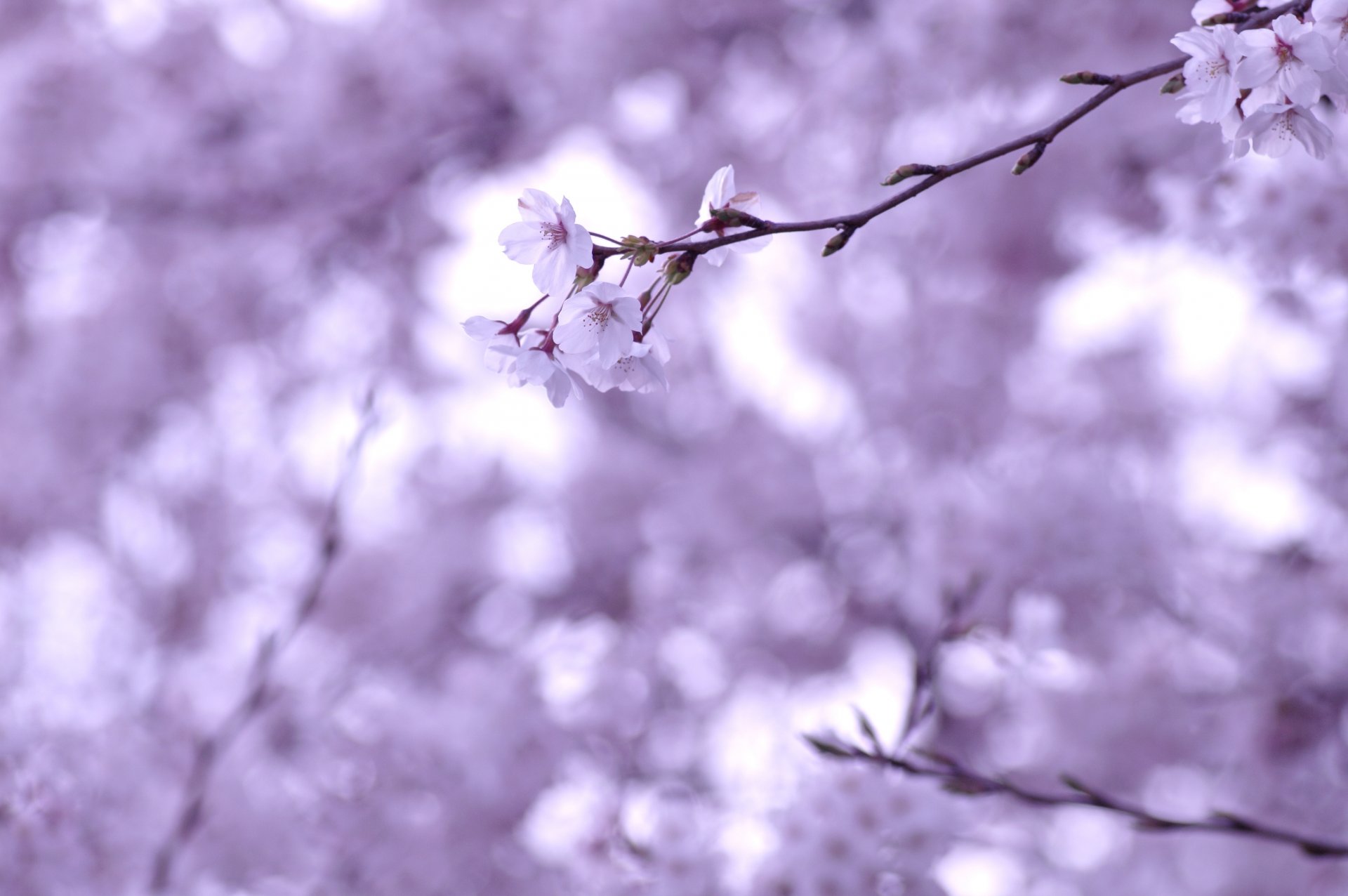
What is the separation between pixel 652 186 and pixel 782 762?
3519 mm

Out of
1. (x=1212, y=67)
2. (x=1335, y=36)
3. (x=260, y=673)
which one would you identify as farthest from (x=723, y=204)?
(x=260, y=673)

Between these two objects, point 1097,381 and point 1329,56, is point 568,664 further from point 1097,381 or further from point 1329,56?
point 1097,381

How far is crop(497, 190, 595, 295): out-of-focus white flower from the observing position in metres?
0.99

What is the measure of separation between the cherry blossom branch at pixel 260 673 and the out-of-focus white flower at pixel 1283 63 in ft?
4.63

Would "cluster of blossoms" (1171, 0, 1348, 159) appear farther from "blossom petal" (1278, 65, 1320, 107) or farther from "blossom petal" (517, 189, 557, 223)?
"blossom petal" (517, 189, 557, 223)

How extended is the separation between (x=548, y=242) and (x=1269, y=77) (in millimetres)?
726

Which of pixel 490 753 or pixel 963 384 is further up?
pixel 963 384

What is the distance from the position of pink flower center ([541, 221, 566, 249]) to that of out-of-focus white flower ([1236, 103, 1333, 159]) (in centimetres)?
70

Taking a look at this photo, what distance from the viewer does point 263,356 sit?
5.84m

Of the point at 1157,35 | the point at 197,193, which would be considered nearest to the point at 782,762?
the point at 1157,35

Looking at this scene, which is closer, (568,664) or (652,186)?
(568,664)

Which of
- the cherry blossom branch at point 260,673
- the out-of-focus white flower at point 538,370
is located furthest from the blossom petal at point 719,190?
the cherry blossom branch at point 260,673

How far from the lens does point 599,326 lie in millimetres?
1039

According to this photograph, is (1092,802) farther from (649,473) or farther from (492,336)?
(649,473)
